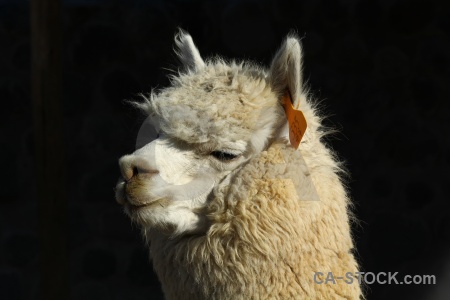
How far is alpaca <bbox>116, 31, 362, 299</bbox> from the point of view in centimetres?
232

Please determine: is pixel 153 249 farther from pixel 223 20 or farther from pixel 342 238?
pixel 223 20

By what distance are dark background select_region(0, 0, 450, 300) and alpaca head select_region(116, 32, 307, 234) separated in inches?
110

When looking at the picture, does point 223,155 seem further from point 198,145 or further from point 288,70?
point 288,70

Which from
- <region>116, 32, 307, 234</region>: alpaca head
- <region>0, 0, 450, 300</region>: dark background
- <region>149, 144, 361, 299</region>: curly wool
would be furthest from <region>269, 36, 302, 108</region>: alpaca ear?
<region>0, 0, 450, 300</region>: dark background

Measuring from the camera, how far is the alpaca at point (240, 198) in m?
2.32

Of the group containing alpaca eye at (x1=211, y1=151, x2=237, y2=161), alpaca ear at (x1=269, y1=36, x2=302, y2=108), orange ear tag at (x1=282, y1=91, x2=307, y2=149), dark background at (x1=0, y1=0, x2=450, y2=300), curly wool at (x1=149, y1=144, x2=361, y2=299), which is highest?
dark background at (x1=0, y1=0, x2=450, y2=300)

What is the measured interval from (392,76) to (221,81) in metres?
2.99

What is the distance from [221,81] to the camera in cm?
253

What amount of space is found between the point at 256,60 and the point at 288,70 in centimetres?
280

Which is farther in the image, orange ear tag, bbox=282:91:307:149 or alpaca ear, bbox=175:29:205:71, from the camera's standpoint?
alpaca ear, bbox=175:29:205:71

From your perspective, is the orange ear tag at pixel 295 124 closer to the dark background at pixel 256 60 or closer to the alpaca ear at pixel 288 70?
the alpaca ear at pixel 288 70

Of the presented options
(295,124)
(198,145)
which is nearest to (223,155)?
(198,145)

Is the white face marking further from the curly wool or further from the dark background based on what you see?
the dark background

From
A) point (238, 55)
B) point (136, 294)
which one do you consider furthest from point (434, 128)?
point (136, 294)
